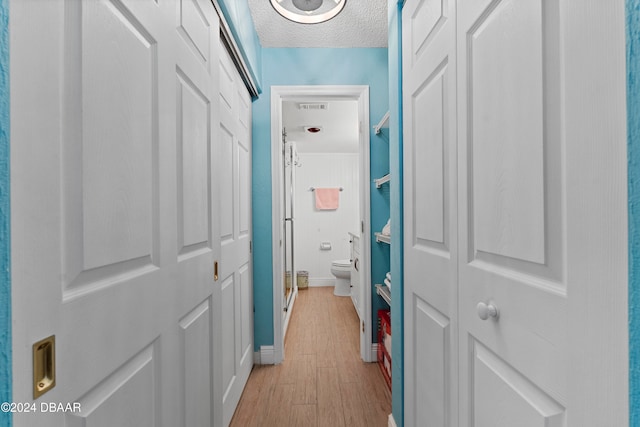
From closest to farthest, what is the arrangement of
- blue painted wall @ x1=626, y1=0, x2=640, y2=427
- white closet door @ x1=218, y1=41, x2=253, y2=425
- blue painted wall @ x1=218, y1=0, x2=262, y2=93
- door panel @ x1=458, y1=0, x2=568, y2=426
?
blue painted wall @ x1=626, y1=0, x2=640, y2=427 → door panel @ x1=458, y1=0, x2=568, y2=426 → blue painted wall @ x1=218, y1=0, x2=262, y2=93 → white closet door @ x1=218, y1=41, x2=253, y2=425

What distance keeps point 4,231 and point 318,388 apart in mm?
2045

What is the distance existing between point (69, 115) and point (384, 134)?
215 cm

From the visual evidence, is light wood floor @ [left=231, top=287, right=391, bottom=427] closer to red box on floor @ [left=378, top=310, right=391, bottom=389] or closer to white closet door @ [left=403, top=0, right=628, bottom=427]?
red box on floor @ [left=378, top=310, right=391, bottom=389]

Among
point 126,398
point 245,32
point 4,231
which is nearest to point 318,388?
point 126,398

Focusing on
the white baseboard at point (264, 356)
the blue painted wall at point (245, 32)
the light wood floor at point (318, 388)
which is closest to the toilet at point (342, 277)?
the light wood floor at point (318, 388)

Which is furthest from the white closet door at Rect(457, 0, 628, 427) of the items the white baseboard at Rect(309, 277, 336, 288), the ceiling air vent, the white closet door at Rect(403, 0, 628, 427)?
the white baseboard at Rect(309, 277, 336, 288)

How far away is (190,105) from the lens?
110 cm

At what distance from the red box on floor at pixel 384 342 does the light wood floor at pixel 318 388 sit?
6 centimetres

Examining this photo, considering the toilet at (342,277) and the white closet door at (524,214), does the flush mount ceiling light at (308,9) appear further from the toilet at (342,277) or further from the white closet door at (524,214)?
the toilet at (342,277)

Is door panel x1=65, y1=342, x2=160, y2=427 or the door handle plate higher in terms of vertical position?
the door handle plate

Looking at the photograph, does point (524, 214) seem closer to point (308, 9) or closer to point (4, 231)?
point (4, 231)

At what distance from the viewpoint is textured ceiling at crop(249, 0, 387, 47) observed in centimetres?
204

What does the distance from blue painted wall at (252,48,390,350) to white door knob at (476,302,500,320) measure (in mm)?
1721

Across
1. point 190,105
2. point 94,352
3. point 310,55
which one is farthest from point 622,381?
point 310,55
